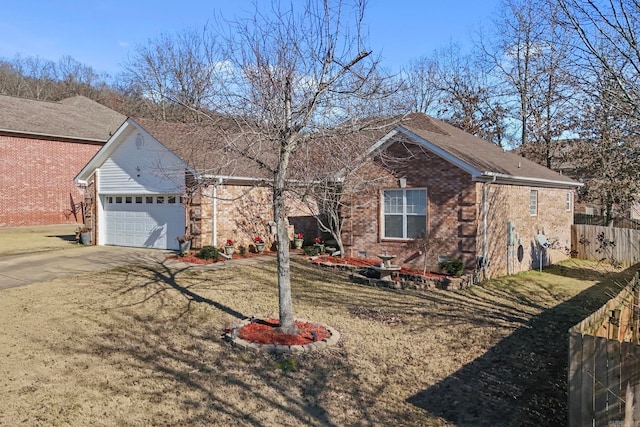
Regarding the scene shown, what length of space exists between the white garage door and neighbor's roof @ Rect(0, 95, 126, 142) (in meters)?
10.8

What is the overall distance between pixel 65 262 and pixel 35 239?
8042 millimetres

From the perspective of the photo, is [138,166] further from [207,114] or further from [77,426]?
[77,426]

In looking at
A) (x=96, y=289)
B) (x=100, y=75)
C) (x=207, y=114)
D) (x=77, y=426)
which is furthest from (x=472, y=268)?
(x=100, y=75)

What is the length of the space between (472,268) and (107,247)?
13.7m

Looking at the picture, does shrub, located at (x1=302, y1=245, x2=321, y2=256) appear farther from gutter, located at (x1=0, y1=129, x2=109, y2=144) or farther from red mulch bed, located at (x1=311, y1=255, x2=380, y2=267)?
gutter, located at (x1=0, y1=129, x2=109, y2=144)

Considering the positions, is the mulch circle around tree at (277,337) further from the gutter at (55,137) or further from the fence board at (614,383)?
the gutter at (55,137)

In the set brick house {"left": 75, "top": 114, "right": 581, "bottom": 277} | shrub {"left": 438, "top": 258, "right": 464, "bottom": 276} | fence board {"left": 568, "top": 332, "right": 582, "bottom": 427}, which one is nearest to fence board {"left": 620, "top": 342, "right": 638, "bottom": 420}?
fence board {"left": 568, "top": 332, "right": 582, "bottom": 427}

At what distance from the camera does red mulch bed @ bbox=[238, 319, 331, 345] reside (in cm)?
746

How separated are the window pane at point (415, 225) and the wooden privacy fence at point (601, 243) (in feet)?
24.9

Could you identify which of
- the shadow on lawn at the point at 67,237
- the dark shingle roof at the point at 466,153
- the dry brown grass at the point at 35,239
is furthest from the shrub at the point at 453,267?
the shadow on lawn at the point at 67,237

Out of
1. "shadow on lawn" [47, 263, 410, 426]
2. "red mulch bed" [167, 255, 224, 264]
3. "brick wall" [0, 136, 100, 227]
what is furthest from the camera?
"brick wall" [0, 136, 100, 227]

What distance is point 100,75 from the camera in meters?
53.0

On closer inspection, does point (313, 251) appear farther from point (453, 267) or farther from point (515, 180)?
point (515, 180)

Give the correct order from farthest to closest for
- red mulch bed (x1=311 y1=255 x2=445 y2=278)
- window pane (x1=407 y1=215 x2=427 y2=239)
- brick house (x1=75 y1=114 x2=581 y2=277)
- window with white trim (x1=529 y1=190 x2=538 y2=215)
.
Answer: window with white trim (x1=529 y1=190 x2=538 y2=215)
window pane (x1=407 y1=215 x2=427 y2=239)
red mulch bed (x1=311 y1=255 x2=445 y2=278)
brick house (x1=75 y1=114 x2=581 y2=277)
